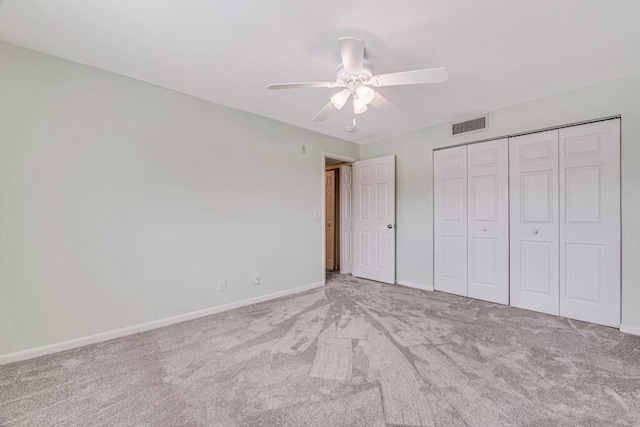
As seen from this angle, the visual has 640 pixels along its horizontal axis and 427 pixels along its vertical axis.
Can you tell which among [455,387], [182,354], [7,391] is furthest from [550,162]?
[7,391]

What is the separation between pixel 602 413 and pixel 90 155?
405 cm

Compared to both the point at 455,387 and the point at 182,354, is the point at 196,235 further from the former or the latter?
the point at 455,387

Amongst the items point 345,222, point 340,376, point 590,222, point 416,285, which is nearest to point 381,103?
point 340,376

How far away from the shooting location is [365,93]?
219 cm

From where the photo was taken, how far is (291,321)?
2.88m

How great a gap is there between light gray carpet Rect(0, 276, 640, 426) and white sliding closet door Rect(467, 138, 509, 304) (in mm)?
631

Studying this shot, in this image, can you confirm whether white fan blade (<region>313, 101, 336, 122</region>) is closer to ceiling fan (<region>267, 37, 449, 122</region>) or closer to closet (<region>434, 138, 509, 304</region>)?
ceiling fan (<region>267, 37, 449, 122</region>)

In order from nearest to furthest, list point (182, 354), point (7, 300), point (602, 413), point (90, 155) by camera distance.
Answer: point (602, 413), point (7, 300), point (182, 354), point (90, 155)

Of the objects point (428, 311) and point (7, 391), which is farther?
point (428, 311)

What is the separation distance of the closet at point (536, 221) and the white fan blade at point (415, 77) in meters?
2.11

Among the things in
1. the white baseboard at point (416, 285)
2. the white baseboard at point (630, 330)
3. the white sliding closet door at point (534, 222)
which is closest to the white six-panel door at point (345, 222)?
the white baseboard at point (416, 285)

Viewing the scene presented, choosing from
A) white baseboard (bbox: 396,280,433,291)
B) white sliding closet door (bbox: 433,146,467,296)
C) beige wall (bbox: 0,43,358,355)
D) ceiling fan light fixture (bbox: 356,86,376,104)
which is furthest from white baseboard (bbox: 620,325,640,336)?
beige wall (bbox: 0,43,358,355)

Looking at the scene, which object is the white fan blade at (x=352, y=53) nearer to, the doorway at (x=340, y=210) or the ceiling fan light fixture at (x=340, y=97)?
the ceiling fan light fixture at (x=340, y=97)

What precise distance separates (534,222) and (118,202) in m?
4.38
